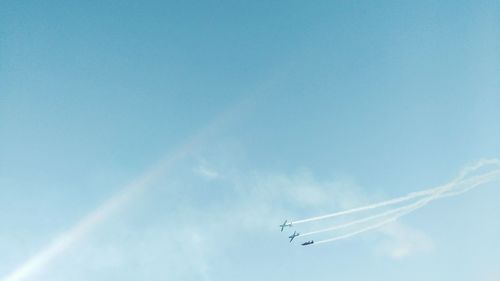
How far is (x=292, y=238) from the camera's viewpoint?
449ft
